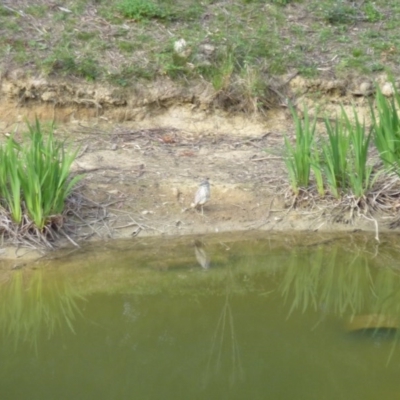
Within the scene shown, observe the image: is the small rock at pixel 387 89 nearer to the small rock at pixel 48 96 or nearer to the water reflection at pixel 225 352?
the small rock at pixel 48 96

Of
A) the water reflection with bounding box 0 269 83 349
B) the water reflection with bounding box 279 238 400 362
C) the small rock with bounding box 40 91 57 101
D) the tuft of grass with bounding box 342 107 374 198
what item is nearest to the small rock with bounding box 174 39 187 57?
the small rock with bounding box 40 91 57 101

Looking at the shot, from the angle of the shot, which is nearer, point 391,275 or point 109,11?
point 391,275

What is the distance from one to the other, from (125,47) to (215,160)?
5.23 feet

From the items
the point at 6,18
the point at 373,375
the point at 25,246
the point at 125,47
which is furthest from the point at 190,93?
the point at 373,375

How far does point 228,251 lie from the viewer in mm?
5969

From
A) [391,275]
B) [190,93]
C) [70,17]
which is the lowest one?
[391,275]

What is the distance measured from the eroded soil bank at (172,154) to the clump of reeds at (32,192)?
0.30m

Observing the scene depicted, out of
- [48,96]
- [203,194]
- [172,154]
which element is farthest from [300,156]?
[48,96]

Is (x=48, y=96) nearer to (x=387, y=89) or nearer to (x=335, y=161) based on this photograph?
(x=335, y=161)

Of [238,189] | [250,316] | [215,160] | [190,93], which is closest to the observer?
[250,316]

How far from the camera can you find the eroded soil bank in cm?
628

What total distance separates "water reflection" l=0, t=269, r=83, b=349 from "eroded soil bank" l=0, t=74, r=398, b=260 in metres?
0.62

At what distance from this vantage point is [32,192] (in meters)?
5.64

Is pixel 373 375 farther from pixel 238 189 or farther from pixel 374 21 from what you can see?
pixel 374 21
